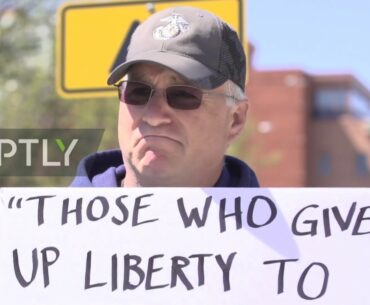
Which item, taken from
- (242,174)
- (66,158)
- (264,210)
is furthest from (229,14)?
(264,210)

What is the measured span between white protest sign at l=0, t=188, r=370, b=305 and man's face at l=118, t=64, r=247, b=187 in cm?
A: 5

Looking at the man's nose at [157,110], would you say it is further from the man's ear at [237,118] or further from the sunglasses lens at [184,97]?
the man's ear at [237,118]

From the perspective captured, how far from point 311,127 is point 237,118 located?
4507 cm

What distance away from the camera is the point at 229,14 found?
3.02 meters

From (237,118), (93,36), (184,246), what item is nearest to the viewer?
(184,246)

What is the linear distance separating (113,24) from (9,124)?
12.3 metres

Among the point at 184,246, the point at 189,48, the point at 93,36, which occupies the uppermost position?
the point at 189,48

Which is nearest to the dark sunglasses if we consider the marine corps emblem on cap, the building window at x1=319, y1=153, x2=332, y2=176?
the marine corps emblem on cap

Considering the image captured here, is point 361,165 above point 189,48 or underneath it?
underneath

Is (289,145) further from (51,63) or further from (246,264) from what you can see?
(246,264)

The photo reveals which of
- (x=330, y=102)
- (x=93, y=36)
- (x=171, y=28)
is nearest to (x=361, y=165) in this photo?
(x=330, y=102)

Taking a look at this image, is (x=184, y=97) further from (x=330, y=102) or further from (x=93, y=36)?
(x=330, y=102)

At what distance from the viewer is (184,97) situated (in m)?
1.88

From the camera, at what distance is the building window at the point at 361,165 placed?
46719 millimetres
